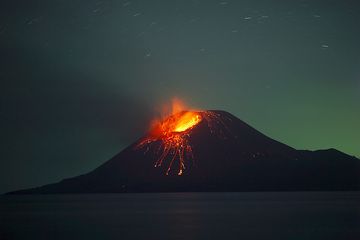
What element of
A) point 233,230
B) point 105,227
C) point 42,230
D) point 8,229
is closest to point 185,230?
point 233,230

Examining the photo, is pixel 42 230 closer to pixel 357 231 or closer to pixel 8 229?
pixel 8 229

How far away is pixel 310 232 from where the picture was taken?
2238 inches

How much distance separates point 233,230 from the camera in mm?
61188

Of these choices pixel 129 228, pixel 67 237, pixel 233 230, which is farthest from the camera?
pixel 129 228

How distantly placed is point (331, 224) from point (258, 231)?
1115 centimetres

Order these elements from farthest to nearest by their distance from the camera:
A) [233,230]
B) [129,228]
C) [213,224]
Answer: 1. [213,224]
2. [129,228]
3. [233,230]

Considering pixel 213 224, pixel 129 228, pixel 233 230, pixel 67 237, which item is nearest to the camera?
pixel 67 237

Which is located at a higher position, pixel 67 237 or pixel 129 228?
pixel 67 237

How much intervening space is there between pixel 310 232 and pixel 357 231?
4.46m

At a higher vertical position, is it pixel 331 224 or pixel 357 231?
pixel 357 231

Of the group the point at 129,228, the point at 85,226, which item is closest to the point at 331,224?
the point at 129,228

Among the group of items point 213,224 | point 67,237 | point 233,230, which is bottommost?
point 213,224

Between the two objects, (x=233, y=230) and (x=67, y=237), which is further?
(x=233, y=230)

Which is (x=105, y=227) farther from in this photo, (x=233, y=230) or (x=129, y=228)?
(x=233, y=230)
